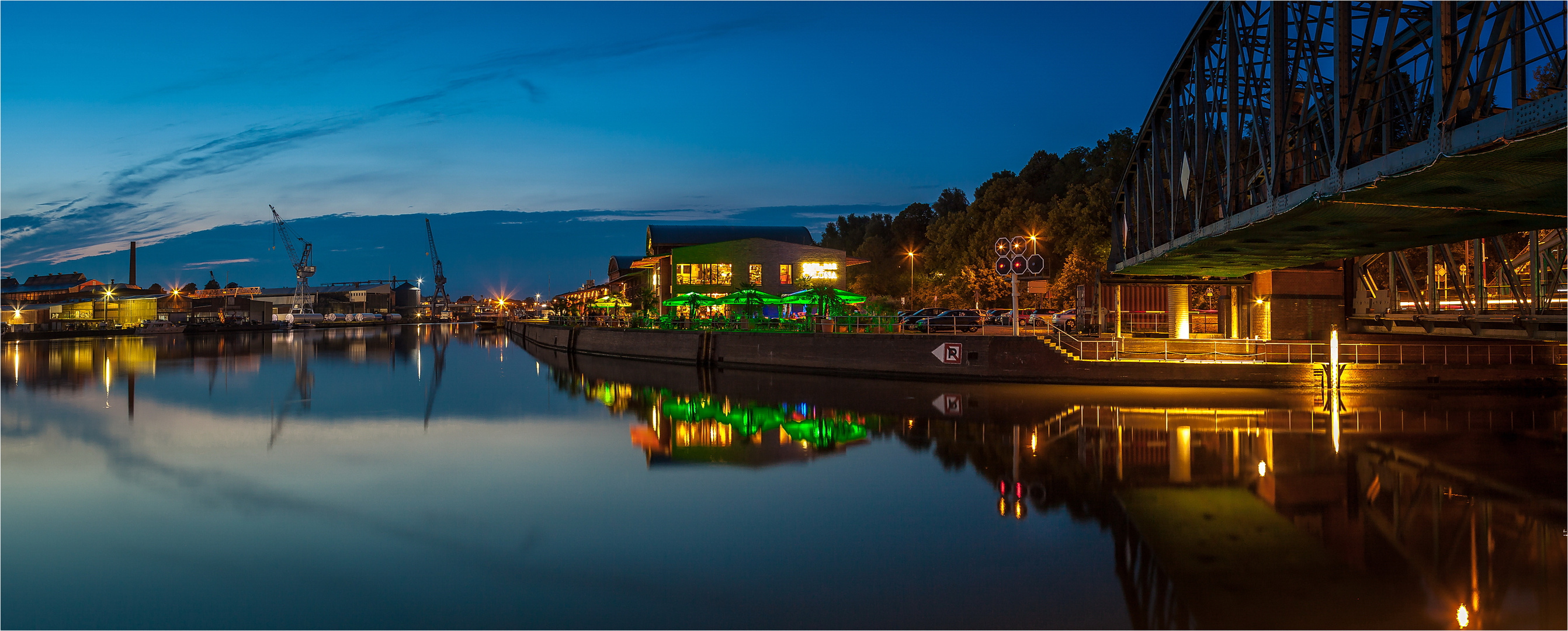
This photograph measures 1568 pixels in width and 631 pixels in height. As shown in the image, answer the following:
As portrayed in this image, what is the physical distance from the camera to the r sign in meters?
35.6

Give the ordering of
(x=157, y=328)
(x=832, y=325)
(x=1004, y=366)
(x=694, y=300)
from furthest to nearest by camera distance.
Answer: (x=157, y=328) → (x=694, y=300) → (x=832, y=325) → (x=1004, y=366)

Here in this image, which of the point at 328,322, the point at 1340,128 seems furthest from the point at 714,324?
the point at 328,322

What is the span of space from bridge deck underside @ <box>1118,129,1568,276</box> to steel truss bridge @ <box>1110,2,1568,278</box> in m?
0.06

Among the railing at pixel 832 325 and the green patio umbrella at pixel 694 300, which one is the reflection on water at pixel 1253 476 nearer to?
the railing at pixel 832 325

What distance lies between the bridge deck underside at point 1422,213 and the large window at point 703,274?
4305cm

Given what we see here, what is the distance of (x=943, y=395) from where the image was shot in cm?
3128

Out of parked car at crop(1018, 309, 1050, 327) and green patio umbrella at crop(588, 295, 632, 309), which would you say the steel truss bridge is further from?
green patio umbrella at crop(588, 295, 632, 309)

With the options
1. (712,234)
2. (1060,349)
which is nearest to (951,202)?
(712,234)

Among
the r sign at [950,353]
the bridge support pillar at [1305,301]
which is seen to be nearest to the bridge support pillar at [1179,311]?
the bridge support pillar at [1305,301]

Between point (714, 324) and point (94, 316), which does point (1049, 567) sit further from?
point (94, 316)

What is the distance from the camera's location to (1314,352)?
30438 millimetres

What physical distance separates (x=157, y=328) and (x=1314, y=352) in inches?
5670

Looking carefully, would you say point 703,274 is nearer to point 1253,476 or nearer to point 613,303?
point 613,303

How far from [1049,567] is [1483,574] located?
513 centimetres
